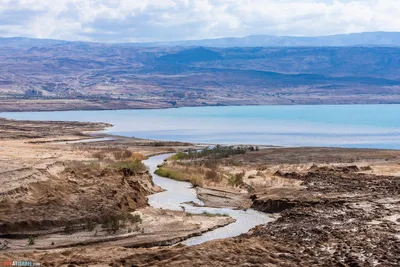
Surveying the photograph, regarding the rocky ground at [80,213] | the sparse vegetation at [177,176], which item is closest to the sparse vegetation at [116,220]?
the rocky ground at [80,213]

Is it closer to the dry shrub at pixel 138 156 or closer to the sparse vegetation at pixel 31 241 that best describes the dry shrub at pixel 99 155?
the dry shrub at pixel 138 156

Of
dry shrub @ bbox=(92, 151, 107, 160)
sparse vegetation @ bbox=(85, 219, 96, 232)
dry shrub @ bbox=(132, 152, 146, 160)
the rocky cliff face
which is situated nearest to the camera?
the rocky cliff face

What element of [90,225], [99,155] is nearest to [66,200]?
[90,225]

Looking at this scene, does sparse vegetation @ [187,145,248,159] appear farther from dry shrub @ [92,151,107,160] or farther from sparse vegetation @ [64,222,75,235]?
sparse vegetation @ [64,222,75,235]

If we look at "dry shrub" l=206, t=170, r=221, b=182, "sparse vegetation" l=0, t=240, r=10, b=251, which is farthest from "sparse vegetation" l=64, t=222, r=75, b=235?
"dry shrub" l=206, t=170, r=221, b=182

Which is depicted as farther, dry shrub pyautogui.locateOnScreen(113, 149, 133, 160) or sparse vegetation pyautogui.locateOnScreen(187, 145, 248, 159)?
sparse vegetation pyautogui.locateOnScreen(187, 145, 248, 159)

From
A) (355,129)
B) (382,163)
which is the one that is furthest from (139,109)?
(382,163)
